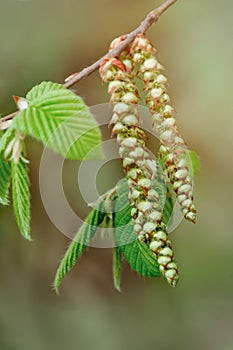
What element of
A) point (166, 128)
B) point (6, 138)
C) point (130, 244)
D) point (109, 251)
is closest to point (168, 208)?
point (130, 244)

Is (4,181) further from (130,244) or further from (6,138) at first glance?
(130,244)

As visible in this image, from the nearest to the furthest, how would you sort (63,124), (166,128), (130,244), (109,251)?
1. (63,124)
2. (166,128)
3. (130,244)
4. (109,251)

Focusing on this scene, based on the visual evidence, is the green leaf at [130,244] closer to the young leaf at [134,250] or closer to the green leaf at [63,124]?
the young leaf at [134,250]

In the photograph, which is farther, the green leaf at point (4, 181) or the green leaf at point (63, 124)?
the green leaf at point (4, 181)

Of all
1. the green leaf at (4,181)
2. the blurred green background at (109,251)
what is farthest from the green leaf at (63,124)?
the blurred green background at (109,251)

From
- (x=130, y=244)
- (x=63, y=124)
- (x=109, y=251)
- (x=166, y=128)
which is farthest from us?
(x=109, y=251)

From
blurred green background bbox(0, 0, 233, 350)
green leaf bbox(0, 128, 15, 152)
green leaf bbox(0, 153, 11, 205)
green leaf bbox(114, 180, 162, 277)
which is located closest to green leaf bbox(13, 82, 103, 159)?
green leaf bbox(0, 128, 15, 152)
